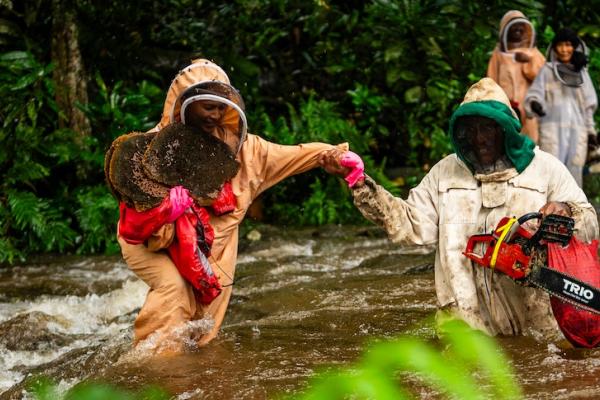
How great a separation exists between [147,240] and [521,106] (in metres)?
6.35

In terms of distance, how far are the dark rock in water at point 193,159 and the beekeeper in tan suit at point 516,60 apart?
5.79 m

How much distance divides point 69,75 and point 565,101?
5.82m

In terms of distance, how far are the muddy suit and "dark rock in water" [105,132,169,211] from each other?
1026 mm

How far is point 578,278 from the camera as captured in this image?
13.3 feet

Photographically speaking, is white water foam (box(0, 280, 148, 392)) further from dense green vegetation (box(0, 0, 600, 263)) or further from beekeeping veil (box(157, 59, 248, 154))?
dense green vegetation (box(0, 0, 600, 263))

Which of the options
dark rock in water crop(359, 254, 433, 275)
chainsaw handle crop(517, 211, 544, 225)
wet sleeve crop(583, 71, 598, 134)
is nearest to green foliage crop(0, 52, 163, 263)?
dark rock in water crop(359, 254, 433, 275)

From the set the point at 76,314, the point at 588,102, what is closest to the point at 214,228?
the point at 76,314

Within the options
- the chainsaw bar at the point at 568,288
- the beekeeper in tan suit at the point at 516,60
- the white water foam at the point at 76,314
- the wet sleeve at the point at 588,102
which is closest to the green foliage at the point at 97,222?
the white water foam at the point at 76,314

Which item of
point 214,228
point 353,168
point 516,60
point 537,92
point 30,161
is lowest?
point 214,228

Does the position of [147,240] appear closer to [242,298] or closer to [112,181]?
[112,181]

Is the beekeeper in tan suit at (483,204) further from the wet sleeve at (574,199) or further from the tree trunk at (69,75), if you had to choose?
the tree trunk at (69,75)

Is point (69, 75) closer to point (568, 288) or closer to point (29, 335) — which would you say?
point (29, 335)

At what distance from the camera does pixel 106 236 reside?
33.9 feet

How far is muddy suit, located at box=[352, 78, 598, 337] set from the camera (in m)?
4.55
